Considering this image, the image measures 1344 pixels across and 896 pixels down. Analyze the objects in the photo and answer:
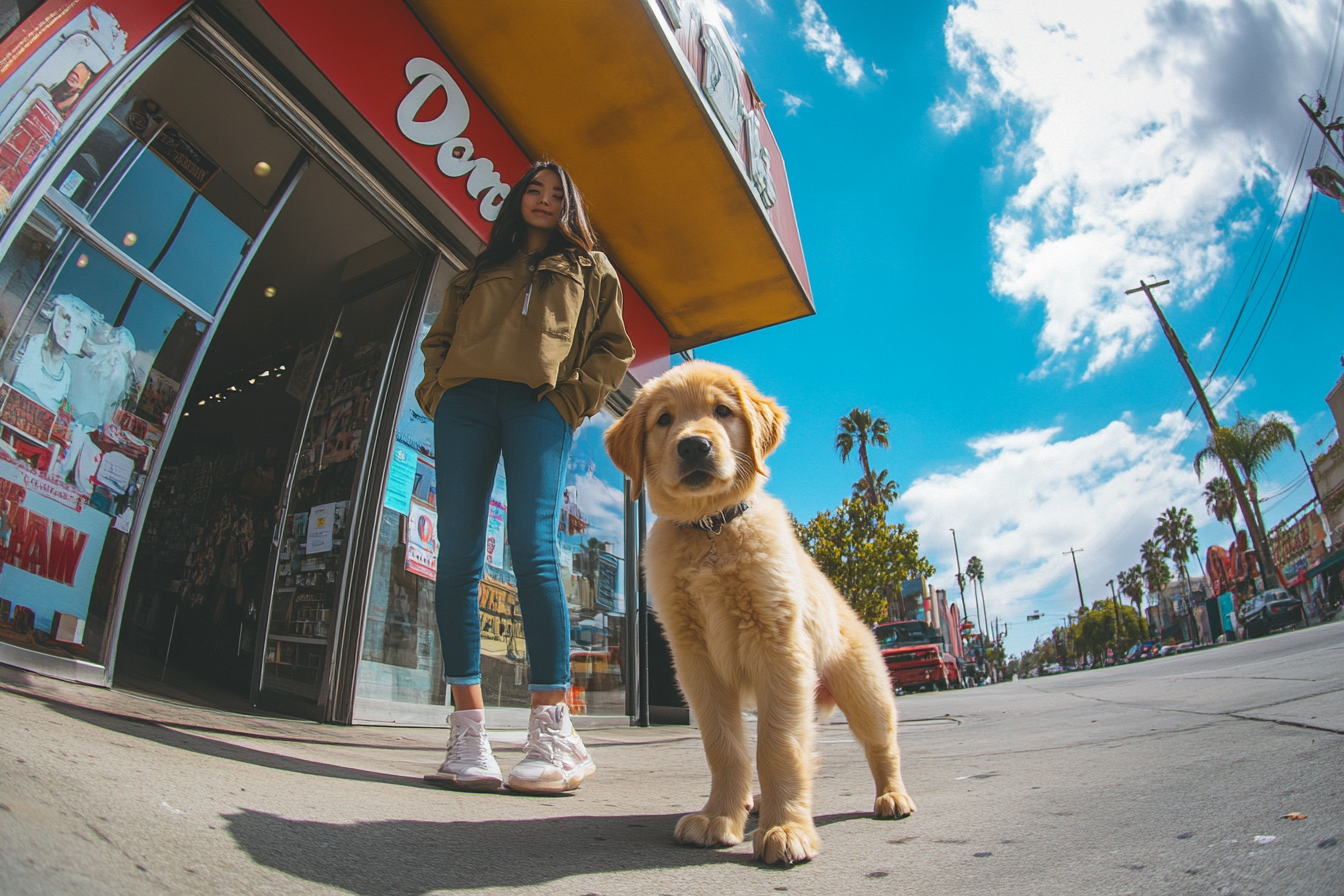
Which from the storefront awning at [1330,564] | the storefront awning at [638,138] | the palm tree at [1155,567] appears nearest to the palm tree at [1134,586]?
the palm tree at [1155,567]

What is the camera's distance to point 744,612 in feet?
6.21

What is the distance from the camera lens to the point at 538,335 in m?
2.50

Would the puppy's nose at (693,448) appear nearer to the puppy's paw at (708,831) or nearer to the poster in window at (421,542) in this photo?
the puppy's paw at (708,831)

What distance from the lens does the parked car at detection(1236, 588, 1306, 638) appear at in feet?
77.9

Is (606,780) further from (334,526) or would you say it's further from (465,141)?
(465,141)

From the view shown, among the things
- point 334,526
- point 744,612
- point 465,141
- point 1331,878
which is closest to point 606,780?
point 744,612

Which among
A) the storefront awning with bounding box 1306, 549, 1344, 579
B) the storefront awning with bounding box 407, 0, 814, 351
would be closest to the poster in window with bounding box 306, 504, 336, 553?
the storefront awning with bounding box 407, 0, 814, 351

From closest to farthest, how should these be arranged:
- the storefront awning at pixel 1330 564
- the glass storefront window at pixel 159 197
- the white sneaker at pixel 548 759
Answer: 1. the white sneaker at pixel 548 759
2. the glass storefront window at pixel 159 197
3. the storefront awning at pixel 1330 564

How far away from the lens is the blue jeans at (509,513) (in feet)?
7.80

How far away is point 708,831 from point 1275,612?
32.4 metres

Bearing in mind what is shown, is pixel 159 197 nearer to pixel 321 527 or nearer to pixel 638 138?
pixel 321 527

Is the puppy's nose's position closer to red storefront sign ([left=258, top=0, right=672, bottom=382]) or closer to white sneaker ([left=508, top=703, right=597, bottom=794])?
white sneaker ([left=508, top=703, right=597, bottom=794])

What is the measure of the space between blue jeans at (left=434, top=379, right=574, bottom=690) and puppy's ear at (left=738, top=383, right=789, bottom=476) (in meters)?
0.79

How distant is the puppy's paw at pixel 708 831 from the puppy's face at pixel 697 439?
2.90 feet
